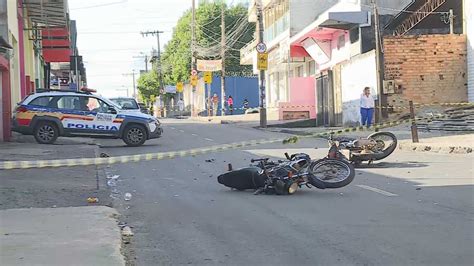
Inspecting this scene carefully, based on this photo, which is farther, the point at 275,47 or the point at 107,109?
the point at 275,47

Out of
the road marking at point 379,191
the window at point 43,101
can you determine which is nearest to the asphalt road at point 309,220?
the road marking at point 379,191

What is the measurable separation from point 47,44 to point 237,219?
30.6 meters

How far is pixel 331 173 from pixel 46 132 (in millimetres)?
12146

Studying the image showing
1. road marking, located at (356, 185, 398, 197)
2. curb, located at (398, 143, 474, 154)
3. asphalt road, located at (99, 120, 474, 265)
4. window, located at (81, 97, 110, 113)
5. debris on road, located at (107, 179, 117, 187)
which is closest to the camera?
asphalt road, located at (99, 120, 474, 265)

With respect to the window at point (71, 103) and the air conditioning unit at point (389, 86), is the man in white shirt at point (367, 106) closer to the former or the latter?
the air conditioning unit at point (389, 86)

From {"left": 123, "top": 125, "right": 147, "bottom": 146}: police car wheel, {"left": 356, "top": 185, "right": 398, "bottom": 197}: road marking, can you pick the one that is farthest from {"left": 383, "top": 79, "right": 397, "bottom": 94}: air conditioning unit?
{"left": 356, "top": 185, "right": 398, "bottom": 197}: road marking

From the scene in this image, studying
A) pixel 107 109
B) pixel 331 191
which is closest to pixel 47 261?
pixel 331 191

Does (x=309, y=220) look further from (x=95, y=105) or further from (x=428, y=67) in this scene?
(x=428, y=67)

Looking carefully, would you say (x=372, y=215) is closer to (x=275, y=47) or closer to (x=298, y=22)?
(x=298, y=22)

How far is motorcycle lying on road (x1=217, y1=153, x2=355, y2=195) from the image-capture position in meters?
10.3

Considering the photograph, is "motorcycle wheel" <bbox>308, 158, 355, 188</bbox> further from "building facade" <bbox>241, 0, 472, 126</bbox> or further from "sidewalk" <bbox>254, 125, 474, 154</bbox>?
"building facade" <bbox>241, 0, 472, 126</bbox>

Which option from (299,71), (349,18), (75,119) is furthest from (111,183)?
(299,71)

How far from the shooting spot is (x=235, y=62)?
7956cm

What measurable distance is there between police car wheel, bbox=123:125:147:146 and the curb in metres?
7.87
